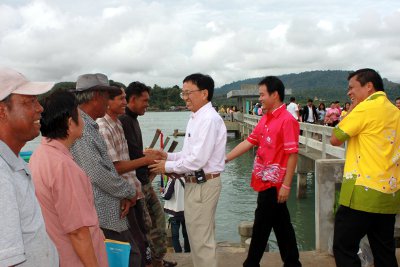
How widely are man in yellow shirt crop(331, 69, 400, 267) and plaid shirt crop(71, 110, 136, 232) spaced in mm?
1629

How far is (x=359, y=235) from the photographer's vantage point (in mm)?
3131

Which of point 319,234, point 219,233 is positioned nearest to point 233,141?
point 219,233

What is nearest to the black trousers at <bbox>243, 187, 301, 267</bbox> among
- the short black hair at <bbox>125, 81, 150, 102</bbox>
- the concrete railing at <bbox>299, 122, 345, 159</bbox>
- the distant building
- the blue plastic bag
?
the short black hair at <bbox>125, 81, 150, 102</bbox>

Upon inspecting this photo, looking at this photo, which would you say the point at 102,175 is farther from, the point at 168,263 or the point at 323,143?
the point at 323,143

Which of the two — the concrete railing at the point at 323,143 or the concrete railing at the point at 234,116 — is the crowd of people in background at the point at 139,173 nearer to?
the concrete railing at the point at 323,143

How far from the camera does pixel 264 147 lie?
3879 millimetres

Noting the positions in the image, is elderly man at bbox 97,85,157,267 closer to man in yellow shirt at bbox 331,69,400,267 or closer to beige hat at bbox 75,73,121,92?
beige hat at bbox 75,73,121,92

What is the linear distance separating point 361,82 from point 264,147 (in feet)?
3.45

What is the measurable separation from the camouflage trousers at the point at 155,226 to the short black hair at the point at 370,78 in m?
2.13

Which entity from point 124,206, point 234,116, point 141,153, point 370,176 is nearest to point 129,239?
point 124,206

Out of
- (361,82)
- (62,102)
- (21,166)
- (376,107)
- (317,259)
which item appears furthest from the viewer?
(317,259)

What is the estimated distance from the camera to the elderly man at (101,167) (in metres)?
2.67

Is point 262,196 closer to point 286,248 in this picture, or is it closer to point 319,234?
point 286,248

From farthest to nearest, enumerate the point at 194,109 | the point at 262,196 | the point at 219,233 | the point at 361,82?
the point at 219,233
the point at 262,196
the point at 194,109
the point at 361,82
